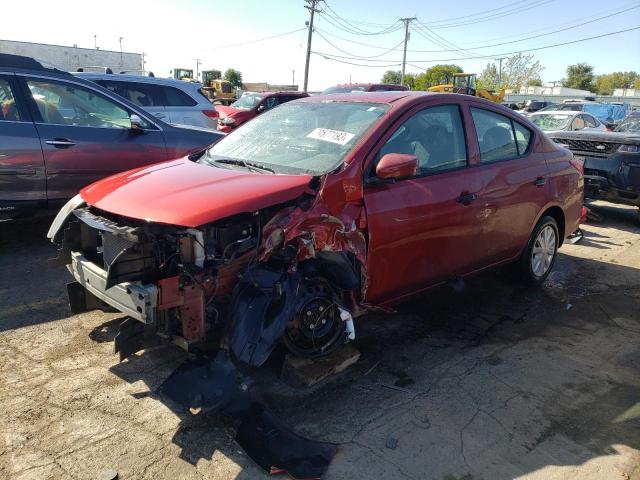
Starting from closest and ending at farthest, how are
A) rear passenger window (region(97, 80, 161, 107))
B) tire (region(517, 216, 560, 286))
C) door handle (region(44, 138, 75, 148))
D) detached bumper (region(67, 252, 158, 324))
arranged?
detached bumper (region(67, 252, 158, 324))
tire (region(517, 216, 560, 286))
door handle (region(44, 138, 75, 148))
rear passenger window (region(97, 80, 161, 107))

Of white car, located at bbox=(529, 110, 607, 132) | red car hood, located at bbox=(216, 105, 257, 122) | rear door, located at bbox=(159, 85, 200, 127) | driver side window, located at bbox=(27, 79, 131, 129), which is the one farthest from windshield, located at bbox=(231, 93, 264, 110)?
driver side window, located at bbox=(27, 79, 131, 129)

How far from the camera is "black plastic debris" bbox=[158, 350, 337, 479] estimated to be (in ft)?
8.63

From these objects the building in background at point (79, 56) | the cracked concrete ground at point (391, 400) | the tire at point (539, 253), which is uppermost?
the building in background at point (79, 56)

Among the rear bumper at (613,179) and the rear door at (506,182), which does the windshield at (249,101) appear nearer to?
the rear bumper at (613,179)

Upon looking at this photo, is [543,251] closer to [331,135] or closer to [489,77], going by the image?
[331,135]

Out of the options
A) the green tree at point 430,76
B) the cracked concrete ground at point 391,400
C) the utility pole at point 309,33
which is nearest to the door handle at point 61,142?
the cracked concrete ground at point 391,400

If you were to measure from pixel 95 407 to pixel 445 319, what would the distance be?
2.77 m

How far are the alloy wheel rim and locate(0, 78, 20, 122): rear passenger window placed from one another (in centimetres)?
530

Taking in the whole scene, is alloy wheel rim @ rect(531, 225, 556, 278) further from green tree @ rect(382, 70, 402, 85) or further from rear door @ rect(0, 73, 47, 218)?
green tree @ rect(382, 70, 402, 85)

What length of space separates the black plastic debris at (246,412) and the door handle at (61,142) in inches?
140

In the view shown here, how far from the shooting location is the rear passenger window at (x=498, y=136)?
14.2 feet

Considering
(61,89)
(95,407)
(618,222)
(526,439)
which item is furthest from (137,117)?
(618,222)

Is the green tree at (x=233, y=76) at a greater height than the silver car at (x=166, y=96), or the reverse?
the green tree at (x=233, y=76)

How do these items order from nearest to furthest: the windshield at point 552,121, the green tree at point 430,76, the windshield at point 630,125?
1. the windshield at point 630,125
2. the windshield at point 552,121
3. the green tree at point 430,76
